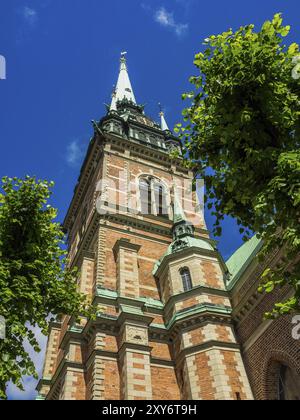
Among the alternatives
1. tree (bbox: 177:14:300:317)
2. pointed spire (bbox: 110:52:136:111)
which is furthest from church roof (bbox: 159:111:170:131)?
tree (bbox: 177:14:300:317)

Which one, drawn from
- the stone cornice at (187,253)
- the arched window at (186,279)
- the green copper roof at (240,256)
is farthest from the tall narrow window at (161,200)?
the arched window at (186,279)

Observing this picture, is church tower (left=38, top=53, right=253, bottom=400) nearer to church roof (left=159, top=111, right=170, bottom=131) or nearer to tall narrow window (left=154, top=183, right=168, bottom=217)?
tall narrow window (left=154, top=183, right=168, bottom=217)

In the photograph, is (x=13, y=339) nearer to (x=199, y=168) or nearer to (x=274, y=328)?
(x=199, y=168)

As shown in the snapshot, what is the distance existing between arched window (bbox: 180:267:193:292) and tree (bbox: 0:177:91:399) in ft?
28.9

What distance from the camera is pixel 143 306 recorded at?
1936 cm

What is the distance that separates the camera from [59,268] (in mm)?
12352

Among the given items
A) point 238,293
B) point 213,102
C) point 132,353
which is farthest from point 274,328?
point 213,102

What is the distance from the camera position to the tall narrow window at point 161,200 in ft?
99.1

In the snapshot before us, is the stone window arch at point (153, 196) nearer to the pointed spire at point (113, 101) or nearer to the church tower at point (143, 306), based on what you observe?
the church tower at point (143, 306)

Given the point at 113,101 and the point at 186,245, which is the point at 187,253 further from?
the point at 113,101

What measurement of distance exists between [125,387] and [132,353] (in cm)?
144

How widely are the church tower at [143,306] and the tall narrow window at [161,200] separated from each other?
0.10 m

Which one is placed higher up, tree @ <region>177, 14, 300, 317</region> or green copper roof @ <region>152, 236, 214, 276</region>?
green copper roof @ <region>152, 236, 214, 276</region>

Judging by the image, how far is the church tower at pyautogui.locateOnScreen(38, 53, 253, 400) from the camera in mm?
16281
